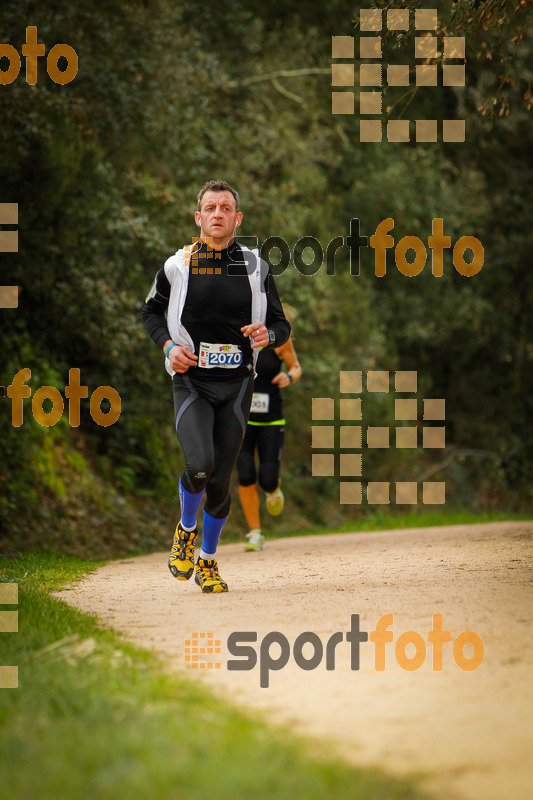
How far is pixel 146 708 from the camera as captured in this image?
11.3 ft

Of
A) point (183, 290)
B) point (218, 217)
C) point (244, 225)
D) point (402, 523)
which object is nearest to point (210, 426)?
point (183, 290)

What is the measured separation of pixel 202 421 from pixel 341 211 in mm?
16526

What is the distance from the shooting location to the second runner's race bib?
621cm

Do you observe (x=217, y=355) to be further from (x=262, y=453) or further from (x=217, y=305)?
(x=262, y=453)

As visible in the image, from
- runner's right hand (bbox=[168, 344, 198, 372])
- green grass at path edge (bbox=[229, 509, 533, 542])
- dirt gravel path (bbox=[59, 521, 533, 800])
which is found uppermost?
runner's right hand (bbox=[168, 344, 198, 372])

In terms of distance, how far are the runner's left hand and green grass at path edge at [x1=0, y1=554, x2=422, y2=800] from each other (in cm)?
249

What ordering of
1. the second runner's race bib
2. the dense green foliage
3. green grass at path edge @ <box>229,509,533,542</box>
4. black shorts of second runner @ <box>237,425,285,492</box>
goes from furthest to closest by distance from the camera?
green grass at path edge @ <box>229,509,533,542</box>, the dense green foliage, black shorts of second runner @ <box>237,425,285,492</box>, the second runner's race bib

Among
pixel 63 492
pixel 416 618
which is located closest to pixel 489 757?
pixel 416 618

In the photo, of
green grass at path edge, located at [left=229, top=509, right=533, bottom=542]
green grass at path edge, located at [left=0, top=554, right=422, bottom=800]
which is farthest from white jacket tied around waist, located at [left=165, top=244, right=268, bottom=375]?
green grass at path edge, located at [left=229, top=509, right=533, bottom=542]

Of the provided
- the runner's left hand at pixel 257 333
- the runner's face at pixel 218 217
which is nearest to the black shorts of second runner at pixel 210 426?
the runner's left hand at pixel 257 333

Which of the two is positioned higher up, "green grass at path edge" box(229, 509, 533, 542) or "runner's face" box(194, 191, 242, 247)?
"runner's face" box(194, 191, 242, 247)

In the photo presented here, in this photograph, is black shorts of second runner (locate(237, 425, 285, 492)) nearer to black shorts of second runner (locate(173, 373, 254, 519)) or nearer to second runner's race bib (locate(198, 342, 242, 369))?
black shorts of second runner (locate(173, 373, 254, 519))

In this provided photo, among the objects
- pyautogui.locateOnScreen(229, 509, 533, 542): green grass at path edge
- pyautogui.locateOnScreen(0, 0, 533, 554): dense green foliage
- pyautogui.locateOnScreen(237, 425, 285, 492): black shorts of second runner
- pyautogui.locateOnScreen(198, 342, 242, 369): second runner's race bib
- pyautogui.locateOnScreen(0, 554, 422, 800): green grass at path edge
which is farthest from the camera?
pyautogui.locateOnScreen(229, 509, 533, 542): green grass at path edge

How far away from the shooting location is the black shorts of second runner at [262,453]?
388 inches
